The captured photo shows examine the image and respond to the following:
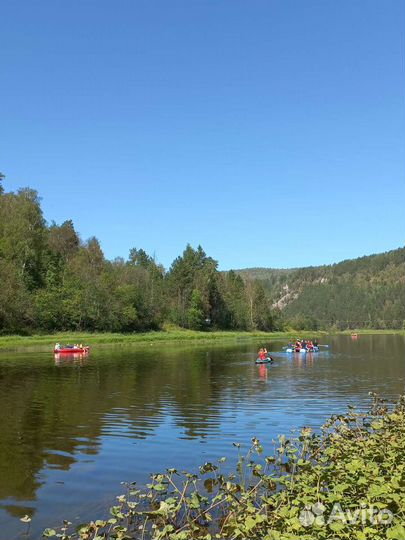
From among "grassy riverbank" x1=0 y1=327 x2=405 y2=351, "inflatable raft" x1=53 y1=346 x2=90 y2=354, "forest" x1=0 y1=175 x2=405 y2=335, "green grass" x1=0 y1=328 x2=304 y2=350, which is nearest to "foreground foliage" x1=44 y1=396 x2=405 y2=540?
"inflatable raft" x1=53 y1=346 x2=90 y2=354

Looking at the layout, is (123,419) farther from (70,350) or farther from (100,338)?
(100,338)

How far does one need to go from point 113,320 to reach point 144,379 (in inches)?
2959

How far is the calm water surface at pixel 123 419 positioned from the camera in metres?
14.8

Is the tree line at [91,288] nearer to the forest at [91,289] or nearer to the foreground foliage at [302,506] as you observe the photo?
the forest at [91,289]

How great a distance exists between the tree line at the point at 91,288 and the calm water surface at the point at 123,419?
51.6 m

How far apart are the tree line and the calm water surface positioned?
5165cm

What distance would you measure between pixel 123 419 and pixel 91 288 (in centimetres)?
9159

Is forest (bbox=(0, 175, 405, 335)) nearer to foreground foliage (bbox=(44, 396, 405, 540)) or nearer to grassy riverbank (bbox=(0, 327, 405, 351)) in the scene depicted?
grassy riverbank (bbox=(0, 327, 405, 351))

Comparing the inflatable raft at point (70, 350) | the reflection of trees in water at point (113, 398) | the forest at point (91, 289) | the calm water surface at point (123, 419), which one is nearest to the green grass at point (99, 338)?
the forest at point (91, 289)

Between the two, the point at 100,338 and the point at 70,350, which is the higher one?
the point at 100,338

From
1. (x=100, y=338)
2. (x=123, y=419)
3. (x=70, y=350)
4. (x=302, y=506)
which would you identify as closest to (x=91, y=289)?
(x=100, y=338)

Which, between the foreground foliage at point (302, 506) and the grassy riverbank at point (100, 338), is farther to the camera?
the grassy riverbank at point (100, 338)

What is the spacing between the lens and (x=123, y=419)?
2570 cm

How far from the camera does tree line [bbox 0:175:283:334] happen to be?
332 ft
